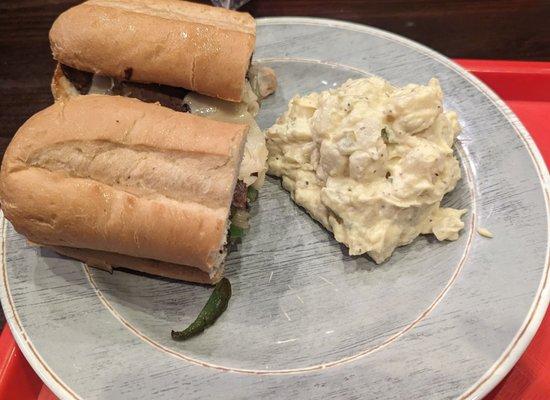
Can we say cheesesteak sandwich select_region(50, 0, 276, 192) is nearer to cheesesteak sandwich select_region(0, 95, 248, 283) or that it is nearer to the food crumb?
cheesesteak sandwich select_region(0, 95, 248, 283)

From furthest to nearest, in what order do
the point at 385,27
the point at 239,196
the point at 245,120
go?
the point at 385,27 → the point at 245,120 → the point at 239,196

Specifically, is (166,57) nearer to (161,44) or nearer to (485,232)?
(161,44)

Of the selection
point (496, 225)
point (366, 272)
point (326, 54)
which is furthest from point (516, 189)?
point (326, 54)

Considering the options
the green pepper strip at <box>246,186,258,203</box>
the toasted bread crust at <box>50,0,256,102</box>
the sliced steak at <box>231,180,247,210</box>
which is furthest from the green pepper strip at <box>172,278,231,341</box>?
the toasted bread crust at <box>50,0,256,102</box>

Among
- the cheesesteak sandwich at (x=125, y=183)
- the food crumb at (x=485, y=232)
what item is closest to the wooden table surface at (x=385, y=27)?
the cheesesteak sandwich at (x=125, y=183)

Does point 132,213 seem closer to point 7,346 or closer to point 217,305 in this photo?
point 217,305

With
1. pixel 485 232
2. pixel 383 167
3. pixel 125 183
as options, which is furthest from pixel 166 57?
pixel 485 232

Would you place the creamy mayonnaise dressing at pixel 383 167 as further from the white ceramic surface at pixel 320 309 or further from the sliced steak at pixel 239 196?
the sliced steak at pixel 239 196
